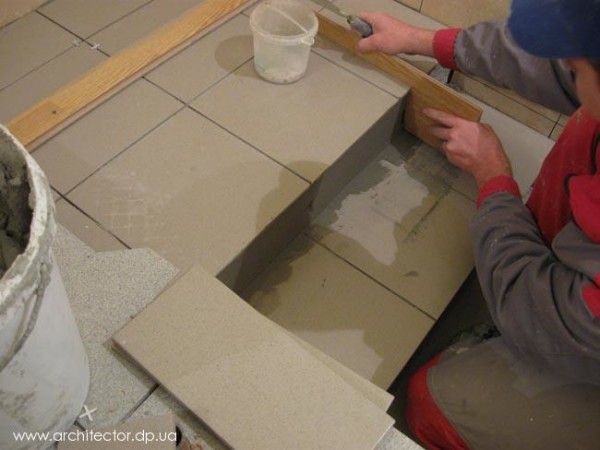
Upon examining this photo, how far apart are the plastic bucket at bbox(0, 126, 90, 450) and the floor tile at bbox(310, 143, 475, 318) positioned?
0.93m

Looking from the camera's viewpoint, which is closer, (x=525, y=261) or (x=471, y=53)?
(x=525, y=261)

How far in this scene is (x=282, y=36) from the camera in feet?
5.16

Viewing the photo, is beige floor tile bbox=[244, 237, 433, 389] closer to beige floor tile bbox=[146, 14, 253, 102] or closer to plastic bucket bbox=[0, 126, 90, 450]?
beige floor tile bbox=[146, 14, 253, 102]

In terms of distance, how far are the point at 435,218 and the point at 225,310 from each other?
3.04 ft

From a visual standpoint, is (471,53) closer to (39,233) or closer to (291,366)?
(291,366)

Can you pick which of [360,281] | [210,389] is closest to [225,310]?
[210,389]

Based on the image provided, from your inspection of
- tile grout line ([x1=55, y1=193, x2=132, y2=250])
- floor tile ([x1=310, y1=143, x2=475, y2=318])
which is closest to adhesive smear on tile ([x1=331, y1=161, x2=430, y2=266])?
floor tile ([x1=310, y1=143, x2=475, y2=318])

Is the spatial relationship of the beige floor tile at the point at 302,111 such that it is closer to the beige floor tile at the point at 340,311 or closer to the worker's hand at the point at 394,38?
the worker's hand at the point at 394,38

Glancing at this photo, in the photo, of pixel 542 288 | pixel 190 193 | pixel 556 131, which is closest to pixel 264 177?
pixel 190 193

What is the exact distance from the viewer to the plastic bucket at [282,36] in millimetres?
1574

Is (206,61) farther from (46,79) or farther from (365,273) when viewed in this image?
(365,273)

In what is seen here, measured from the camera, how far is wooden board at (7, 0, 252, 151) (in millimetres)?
1441

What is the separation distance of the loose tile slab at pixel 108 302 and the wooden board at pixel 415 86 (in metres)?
0.97

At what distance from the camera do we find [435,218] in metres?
1.75
